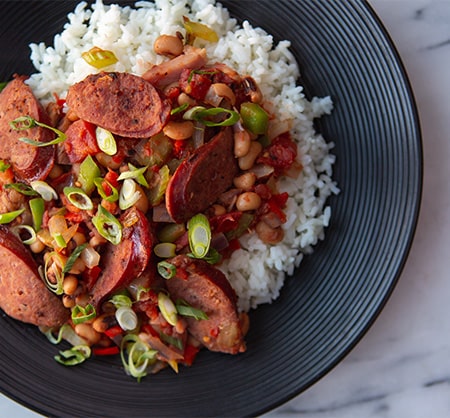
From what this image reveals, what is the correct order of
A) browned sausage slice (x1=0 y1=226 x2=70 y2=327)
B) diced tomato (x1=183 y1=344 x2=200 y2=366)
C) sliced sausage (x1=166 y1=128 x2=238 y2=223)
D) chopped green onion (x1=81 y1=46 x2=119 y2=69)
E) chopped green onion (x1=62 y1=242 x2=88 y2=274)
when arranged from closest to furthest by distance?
1. sliced sausage (x1=166 y1=128 x2=238 y2=223)
2. chopped green onion (x1=62 y1=242 x2=88 y2=274)
3. browned sausage slice (x1=0 y1=226 x2=70 y2=327)
4. chopped green onion (x1=81 y1=46 x2=119 y2=69)
5. diced tomato (x1=183 y1=344 x2=200 y2=366)


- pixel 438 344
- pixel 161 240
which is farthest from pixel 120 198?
pixel 438 344

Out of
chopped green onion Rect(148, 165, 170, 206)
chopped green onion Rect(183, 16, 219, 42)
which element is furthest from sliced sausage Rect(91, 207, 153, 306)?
chopped green onion Rect(183, 16, 219, 42)

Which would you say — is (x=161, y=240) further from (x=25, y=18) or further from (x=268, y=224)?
(x=25, y=18)

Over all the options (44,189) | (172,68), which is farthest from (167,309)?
(172,68)

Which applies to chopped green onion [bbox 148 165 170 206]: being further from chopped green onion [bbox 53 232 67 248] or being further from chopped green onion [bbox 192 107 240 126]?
chopped green onion [bbox 53 232 67 248]

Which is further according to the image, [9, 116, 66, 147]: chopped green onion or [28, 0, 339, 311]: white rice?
A: [28, 0, 339, 311]: white rice

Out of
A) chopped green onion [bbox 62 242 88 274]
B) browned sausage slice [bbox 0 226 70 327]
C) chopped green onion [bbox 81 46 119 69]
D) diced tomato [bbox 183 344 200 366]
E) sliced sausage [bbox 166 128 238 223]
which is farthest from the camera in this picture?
diced tomato [bbox 183 344 200 366]

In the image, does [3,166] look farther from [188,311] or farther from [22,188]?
[188,311]

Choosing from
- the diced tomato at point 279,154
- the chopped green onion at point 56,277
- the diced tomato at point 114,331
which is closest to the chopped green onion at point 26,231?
the chopped green onion at point 56,277
